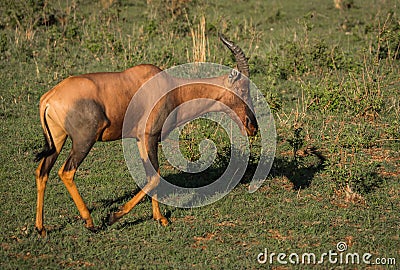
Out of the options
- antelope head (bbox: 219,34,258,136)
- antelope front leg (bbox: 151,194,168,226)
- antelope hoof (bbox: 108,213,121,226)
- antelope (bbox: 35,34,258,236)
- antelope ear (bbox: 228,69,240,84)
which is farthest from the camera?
antelope head (bbox: 219,34,258,136)

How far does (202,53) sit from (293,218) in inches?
220

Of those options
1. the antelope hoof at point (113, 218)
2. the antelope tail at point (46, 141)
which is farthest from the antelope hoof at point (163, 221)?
the antelope tail at point (46, 141)

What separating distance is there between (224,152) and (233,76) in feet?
5.89

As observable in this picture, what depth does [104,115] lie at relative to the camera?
6824mm

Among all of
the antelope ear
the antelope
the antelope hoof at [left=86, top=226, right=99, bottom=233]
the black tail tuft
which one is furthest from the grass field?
the antelope ear

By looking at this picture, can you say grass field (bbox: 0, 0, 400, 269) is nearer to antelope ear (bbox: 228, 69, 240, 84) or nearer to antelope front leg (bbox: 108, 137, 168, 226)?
antelope front leg (bbox: 108, 137, 168, 226)

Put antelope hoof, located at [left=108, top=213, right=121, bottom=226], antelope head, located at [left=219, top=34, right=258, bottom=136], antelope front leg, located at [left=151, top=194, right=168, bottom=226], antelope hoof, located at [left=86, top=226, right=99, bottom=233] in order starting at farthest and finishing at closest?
antelope head, located at [left=219, top=34, right=258, bottom=136] → antelope front leg, located at [left=151, top=194, right=168, bottom=226] → antelope hoof, located at [left=108, top=213, right=121, bottom=226] → antelope hoof, located at [left=86, top=226, right=99, bottom=233]

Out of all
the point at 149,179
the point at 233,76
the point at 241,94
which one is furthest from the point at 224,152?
the point at 149,179

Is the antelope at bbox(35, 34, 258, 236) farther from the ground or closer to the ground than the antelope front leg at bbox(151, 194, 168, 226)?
farther from the ground

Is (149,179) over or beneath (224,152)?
over

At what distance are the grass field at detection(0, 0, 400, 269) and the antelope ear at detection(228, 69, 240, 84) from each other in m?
1.51

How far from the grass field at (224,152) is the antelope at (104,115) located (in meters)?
0.52

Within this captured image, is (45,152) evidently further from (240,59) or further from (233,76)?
(240,59)

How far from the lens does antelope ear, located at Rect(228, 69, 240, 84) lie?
769cm
